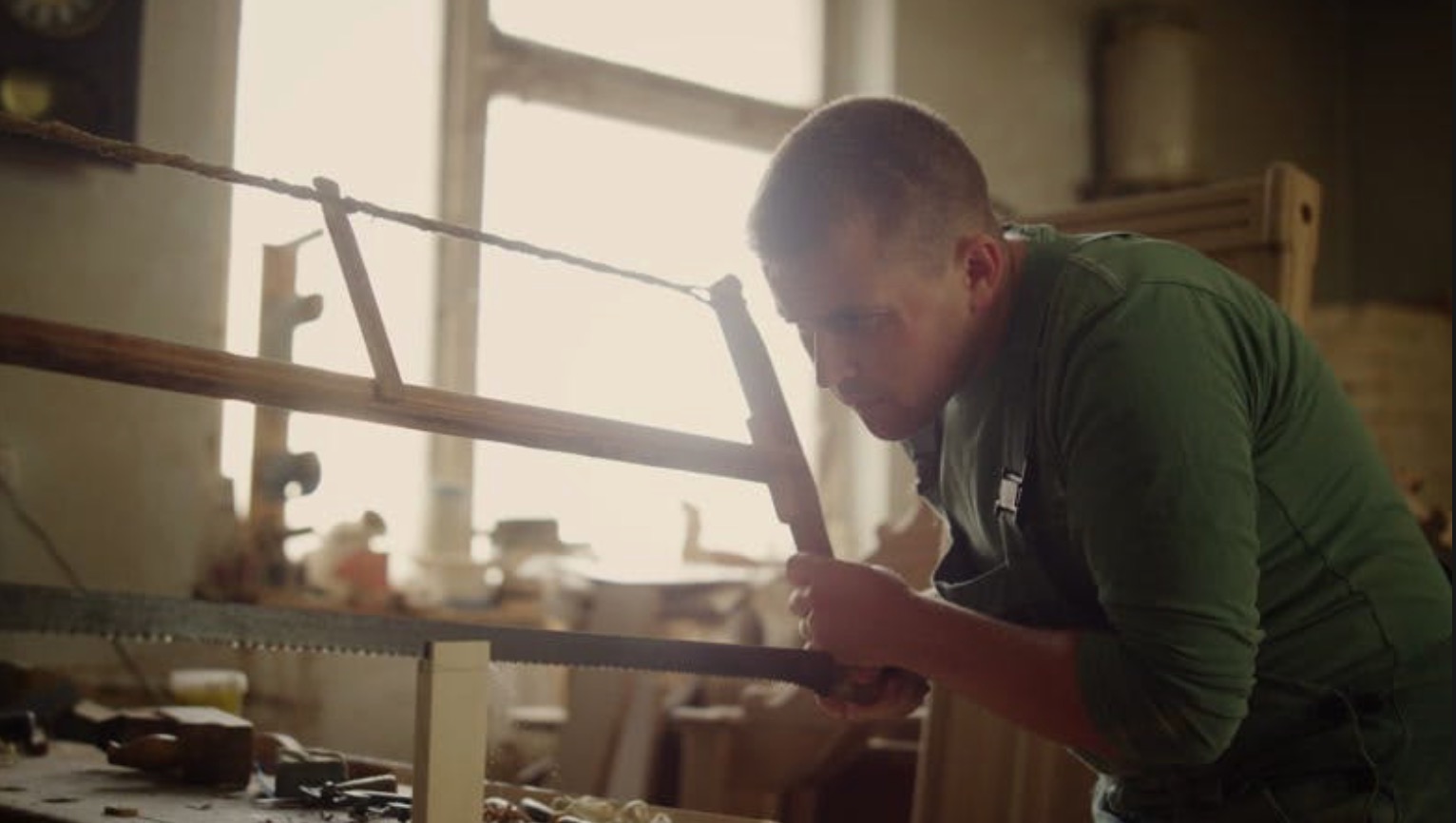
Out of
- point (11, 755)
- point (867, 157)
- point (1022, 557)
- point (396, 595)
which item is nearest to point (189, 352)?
point (867, 157)

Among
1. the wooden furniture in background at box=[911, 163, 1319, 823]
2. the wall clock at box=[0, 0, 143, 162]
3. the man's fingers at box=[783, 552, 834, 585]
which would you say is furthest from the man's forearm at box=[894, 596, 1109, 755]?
the wall clock at box=[0, 0, 143, 162]

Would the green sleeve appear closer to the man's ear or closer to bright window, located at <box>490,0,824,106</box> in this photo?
the man's ear

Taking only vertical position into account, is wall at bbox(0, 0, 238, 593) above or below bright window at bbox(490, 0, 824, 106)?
below

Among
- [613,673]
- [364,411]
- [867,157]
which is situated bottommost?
[613,673]

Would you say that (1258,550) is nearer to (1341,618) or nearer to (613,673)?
(1341,618)

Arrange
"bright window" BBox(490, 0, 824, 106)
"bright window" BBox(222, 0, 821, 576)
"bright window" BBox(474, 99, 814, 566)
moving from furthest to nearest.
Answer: "bright window" BBox(490, 0, 824, 106) → "bright window" BBox(474, 99, 814, 566) → "bright window" BBox(222, 0, 821, 576)

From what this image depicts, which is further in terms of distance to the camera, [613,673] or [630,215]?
[630,215]

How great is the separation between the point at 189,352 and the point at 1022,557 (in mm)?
733

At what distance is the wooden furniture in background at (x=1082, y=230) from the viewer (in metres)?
1.96

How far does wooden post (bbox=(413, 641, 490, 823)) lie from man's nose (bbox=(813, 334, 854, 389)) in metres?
0.40

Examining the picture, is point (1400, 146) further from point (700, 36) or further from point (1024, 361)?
point (1024, 361)

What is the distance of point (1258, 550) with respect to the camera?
3.95 feet

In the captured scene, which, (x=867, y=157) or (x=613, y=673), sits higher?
(x=867, y=157)

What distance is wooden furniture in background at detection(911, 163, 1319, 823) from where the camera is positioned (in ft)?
6.44
